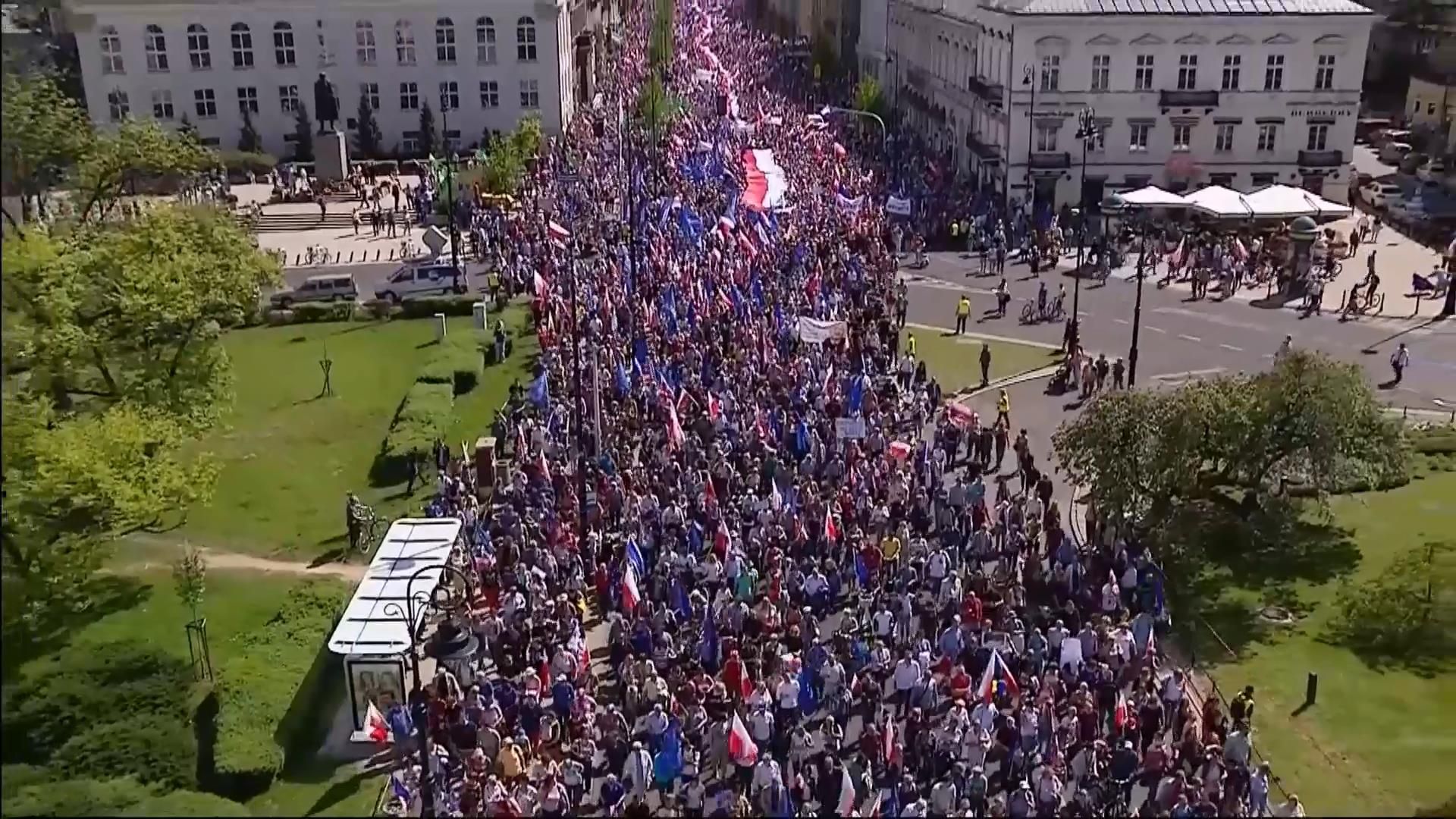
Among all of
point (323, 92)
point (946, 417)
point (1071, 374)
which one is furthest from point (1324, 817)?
point (323, 92)

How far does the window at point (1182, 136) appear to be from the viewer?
56.7 meters

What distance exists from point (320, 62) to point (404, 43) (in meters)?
4.60

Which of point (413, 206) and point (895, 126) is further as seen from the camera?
point (895, 126)

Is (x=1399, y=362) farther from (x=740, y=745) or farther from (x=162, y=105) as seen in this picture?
(x=162, y=105)

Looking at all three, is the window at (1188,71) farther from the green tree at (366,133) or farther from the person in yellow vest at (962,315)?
the green tree at (366,133)

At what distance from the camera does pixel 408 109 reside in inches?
2911

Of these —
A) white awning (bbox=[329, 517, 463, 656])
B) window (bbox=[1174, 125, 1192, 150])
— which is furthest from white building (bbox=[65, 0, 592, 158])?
white awning (bbox=[329, 517, 463, 656])

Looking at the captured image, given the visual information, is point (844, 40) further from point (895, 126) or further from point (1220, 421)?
point (1220, 421)

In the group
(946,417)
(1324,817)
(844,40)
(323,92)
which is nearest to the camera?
(1324,817)

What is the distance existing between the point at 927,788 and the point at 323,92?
2318 inches

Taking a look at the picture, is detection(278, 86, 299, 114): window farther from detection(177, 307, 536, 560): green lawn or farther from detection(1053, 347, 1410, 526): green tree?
detection(1053, 347, 1410, 526): green tree

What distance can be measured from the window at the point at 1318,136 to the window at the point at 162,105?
56670 mm

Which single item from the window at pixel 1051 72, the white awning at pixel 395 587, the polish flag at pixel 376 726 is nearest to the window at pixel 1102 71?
the window at pixel 1051 72

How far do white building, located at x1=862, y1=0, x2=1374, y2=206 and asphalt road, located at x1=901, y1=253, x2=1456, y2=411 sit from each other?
1191cm
